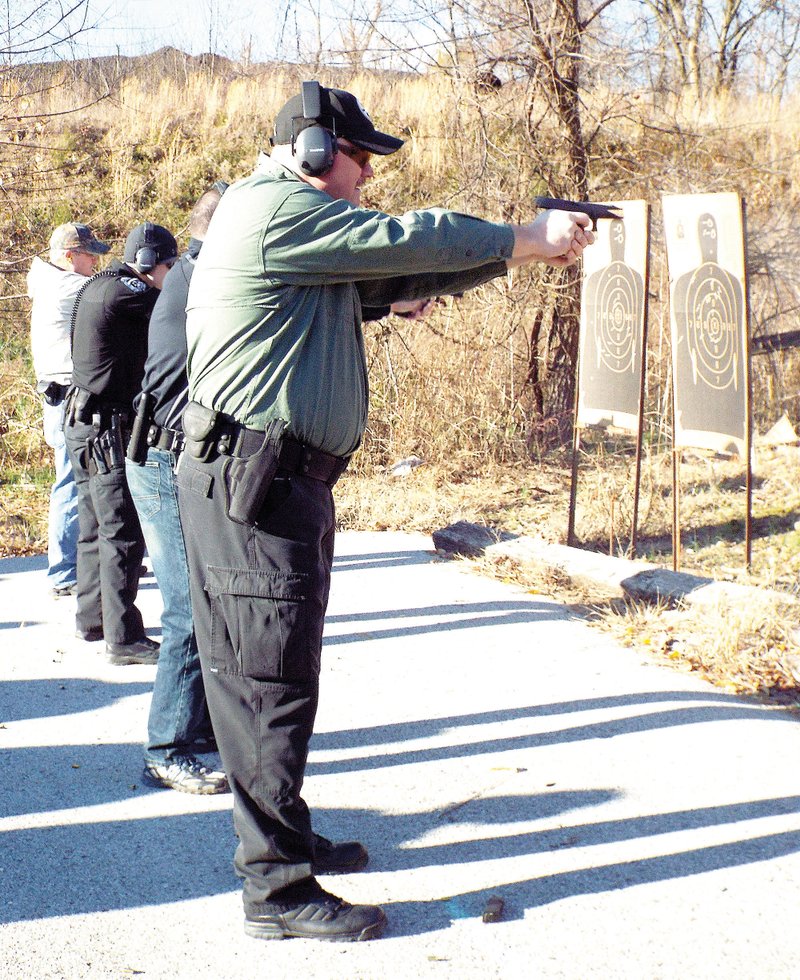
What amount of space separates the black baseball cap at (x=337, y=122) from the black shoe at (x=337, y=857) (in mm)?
2106

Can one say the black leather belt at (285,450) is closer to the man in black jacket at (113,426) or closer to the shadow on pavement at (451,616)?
the man in black jacket at (113,426)

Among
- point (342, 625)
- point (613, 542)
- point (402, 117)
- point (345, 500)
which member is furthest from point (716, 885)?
point (402, 117)

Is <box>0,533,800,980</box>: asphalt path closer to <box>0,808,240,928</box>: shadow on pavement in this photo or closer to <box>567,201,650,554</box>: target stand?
<box>0,808,240,928</box>: shadow on pavement

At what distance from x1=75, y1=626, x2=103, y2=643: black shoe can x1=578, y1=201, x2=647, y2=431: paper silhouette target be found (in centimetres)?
389

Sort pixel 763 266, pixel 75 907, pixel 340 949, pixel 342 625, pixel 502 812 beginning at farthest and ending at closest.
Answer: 1. pixel 763 266
2. pixel 342 625
3. pixel 502 812
4. pixel 75 907
5. pixel 340 949

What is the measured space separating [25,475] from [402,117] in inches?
398

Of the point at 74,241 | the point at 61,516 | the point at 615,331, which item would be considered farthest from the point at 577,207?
the point at 615,331

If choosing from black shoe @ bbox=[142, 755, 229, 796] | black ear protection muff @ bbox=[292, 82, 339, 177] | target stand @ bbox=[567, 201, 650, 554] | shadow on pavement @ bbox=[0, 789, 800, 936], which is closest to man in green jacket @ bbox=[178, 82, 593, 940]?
black ear protection muff @ bbox=[292, 82, 339, 177]

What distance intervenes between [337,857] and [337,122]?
2215 millimetres

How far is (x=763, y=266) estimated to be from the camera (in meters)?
11.6

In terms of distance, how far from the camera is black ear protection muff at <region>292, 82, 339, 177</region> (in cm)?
285

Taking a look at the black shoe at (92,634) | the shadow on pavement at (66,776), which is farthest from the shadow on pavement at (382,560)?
the shadow on pavement at (66,776)

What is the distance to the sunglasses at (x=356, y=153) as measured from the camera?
2.96 m

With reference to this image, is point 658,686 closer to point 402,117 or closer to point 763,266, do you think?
point 763,266
